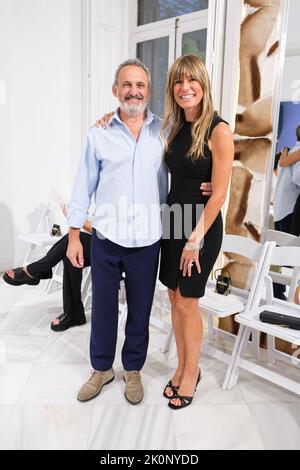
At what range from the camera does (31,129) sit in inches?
155

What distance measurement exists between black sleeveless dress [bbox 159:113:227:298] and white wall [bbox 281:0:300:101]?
2.61ft

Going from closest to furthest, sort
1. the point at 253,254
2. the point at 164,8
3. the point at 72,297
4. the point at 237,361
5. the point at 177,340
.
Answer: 1. the point at 177,340
2. the point at 237,361
3. the point at 253,254
4. the point at 72,297
5. the point at 164,8

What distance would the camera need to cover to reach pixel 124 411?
1954 mm

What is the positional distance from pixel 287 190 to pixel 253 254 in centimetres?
46

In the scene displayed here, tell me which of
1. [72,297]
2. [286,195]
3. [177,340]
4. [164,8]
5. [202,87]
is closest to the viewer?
[202,87]

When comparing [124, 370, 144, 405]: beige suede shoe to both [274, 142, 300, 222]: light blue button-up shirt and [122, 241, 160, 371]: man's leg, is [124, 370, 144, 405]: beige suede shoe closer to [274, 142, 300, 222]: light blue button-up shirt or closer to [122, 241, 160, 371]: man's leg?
[122, 241, 160, 371]: man's leg

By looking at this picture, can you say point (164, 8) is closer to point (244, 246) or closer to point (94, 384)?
point (244, 246)

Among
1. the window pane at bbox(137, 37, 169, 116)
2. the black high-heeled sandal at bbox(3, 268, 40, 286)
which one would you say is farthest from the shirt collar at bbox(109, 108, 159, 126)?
the window pane at bbox(137, 37, 169, 116)

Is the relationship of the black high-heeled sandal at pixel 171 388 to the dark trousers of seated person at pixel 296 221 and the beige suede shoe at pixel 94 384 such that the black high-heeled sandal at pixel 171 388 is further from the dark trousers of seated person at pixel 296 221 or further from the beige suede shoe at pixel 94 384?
the dark trousers of seated person at pixel 296 221

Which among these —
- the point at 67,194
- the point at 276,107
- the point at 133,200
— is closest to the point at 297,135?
the point at 276,107

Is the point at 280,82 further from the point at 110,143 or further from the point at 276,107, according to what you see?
Answer: the point at 110,143

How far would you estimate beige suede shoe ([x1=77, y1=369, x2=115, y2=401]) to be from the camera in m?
2.03

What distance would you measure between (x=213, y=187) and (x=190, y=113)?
36cm

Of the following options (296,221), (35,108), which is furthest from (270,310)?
(35,108)
